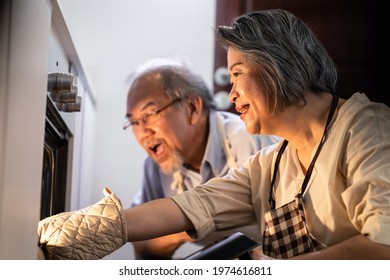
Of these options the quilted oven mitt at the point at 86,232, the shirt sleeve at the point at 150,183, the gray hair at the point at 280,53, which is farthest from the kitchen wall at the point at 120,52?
the gray hair at the point at 280,53

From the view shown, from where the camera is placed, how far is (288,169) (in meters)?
0.95

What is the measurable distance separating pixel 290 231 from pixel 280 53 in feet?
0.90

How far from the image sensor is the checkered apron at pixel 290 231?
0.88 metres

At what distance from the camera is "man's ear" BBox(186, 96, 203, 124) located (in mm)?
1492

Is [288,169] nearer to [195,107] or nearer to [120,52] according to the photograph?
[195,107]

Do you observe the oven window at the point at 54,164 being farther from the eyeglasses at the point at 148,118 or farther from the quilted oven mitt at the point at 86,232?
the eyeglasses at the point at 148,118

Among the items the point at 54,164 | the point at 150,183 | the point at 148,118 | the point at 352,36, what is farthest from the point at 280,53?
the point at 150,183

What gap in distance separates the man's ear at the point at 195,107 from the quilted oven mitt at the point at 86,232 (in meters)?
0.64

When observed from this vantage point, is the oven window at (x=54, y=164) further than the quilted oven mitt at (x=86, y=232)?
Yes

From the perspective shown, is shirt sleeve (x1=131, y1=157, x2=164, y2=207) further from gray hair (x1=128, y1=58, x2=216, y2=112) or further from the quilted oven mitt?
the quilted oven mitt

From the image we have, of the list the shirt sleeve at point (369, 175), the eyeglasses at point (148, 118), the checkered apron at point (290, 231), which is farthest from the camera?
the eyeglasses at point (148, 118)

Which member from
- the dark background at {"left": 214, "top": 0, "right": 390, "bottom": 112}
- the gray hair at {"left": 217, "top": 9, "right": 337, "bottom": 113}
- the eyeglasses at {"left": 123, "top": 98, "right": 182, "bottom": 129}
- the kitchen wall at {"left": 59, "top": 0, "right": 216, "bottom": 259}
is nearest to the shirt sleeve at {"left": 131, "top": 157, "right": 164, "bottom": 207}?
the kitchen wall at {"left": 59, "top": 0, "right": 216, "bottom": 259}

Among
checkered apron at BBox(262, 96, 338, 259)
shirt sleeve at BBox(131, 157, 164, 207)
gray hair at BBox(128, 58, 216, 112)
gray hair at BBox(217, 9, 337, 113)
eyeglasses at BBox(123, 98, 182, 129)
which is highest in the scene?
gray hair at BBox(217, 9, 337, 113)
